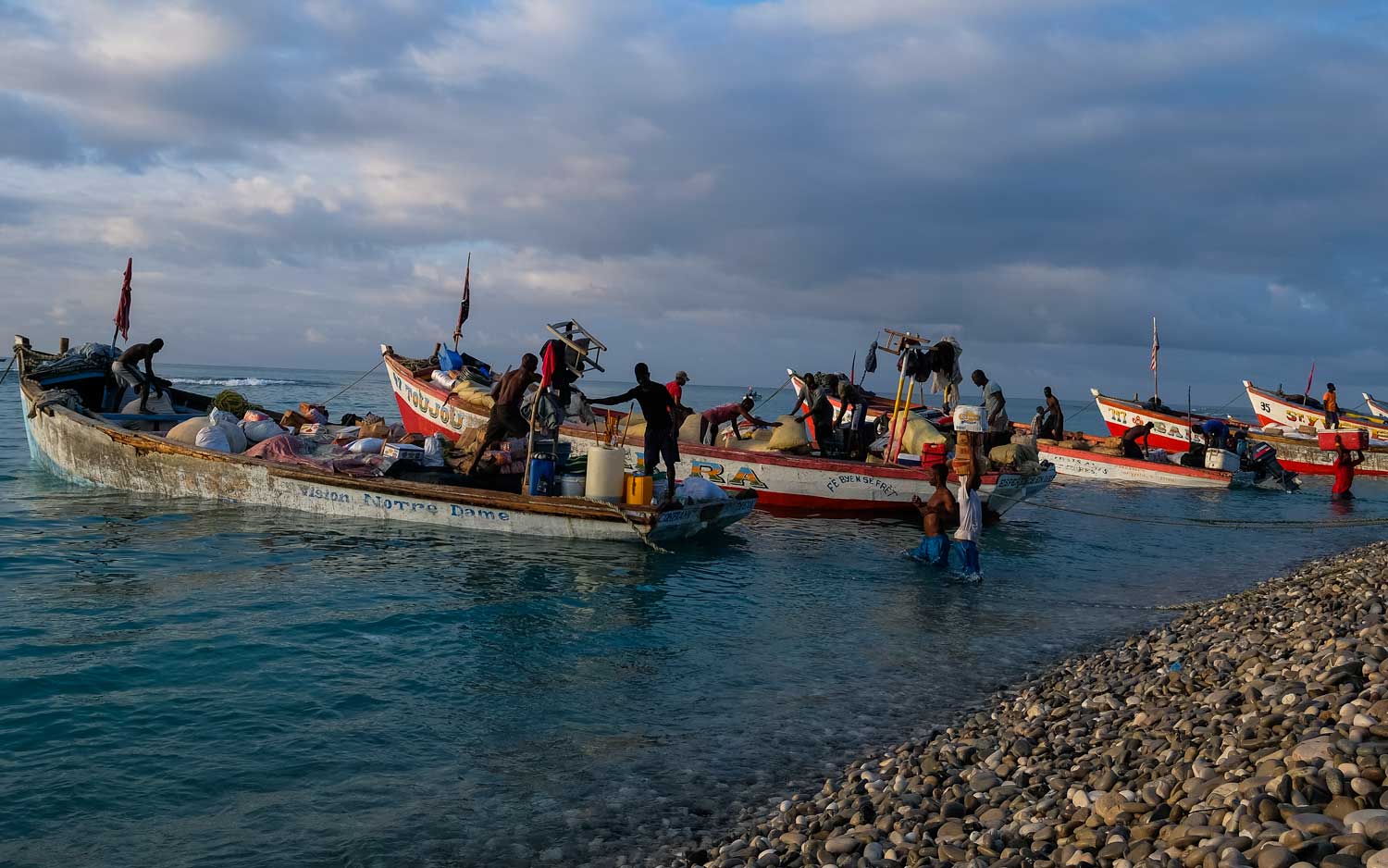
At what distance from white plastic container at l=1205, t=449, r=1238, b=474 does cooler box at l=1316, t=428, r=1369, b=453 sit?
3.70m

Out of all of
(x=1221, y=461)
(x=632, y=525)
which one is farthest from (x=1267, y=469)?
(x=632, y=525)

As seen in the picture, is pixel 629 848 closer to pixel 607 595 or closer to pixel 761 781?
pixel 761 781

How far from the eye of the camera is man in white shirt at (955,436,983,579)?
12.0 meters

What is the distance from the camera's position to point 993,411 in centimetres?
1881

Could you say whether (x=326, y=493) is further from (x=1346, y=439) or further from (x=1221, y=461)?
(x=1346, y=439)

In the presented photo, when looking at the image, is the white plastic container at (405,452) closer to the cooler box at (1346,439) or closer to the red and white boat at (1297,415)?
the cooler box at (1346,439)

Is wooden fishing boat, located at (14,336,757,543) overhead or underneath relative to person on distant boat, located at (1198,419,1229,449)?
underneath

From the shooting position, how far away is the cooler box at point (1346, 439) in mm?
27531

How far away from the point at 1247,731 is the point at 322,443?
584 inches

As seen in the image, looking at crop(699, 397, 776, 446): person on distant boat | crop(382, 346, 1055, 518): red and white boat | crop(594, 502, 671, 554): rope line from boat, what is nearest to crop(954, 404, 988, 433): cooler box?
crop(382, 346, 1055, 518): red and white boat

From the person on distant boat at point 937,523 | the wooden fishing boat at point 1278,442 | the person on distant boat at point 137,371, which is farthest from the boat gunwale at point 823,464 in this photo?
the wooden fishing boat at point 1278,442

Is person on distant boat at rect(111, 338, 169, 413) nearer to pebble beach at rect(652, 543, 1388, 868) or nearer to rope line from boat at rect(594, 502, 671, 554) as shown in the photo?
rope line from boat at rect(594, 502, 671, 554)

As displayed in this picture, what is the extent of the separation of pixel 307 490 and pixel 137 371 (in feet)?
24.3

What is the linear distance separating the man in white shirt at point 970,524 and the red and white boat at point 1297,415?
1186 inches
